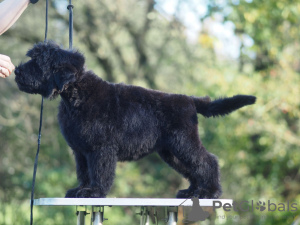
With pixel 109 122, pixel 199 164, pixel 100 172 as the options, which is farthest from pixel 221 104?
pixel 100 172

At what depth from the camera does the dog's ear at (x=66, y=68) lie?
11.3ft

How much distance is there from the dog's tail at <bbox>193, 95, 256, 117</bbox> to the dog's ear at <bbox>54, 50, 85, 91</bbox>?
1091 mm

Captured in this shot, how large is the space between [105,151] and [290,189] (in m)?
8.81

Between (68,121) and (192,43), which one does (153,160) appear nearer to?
(192,43)

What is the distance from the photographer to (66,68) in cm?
346

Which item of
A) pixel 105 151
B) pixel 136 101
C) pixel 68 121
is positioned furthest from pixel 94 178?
pixel 136 101

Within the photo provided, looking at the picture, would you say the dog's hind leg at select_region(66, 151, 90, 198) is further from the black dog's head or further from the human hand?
the human hand

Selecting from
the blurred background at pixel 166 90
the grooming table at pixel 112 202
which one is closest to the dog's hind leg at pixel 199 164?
the grooming table at pixel 112 202

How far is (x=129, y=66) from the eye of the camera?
1154 cm

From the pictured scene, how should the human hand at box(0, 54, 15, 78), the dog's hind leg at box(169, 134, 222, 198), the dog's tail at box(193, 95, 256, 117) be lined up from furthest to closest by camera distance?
1. the dog's tail at box(193, 95, 256, 117)
2. the dog's hind leg at box(169, 134, 222, 198)
3. the human hand at box(0, 54, 15, 78)

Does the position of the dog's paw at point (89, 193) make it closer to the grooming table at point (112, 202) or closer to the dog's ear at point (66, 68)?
the grooming table at point (112, 202)

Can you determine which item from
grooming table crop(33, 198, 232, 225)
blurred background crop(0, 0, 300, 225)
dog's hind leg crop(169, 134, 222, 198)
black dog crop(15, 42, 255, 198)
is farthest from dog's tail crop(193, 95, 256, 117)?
blurred background crop(0, 0, 300, 225)

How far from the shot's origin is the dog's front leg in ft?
11.0

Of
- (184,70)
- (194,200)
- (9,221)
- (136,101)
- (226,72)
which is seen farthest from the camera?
(184,70)
